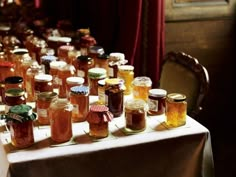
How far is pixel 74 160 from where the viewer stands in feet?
4.61

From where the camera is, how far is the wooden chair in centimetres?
196

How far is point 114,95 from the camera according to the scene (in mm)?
1632

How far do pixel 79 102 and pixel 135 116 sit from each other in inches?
9.1

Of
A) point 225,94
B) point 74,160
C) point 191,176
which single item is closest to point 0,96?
point 74,160

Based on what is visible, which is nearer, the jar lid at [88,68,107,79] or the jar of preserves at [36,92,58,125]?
the jar of preserves at [36,92,58,125]

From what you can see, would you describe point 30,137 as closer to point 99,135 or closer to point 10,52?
point 99,135

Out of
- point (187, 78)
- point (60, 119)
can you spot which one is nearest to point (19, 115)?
point (60, 119)

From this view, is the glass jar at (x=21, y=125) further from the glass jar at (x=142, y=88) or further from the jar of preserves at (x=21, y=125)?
the glass jar at (x=142, y=88)

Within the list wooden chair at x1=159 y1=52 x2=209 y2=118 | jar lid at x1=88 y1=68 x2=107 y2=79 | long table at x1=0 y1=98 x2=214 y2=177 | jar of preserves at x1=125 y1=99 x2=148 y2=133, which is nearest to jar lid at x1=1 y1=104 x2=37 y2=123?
long table at x1=0 y1=98 x2=214 y2=177

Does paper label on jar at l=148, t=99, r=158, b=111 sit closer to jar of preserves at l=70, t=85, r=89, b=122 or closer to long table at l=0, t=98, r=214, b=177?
long table at l=0, t=98, r=214, b=177

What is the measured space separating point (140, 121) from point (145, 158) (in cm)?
13

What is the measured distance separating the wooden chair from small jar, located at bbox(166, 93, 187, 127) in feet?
1.20

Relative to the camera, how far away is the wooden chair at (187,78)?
1957 mm

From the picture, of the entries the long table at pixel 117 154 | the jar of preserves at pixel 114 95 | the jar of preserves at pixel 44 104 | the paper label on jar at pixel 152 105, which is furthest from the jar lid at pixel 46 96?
the paper label on jar at pixel 152 105
